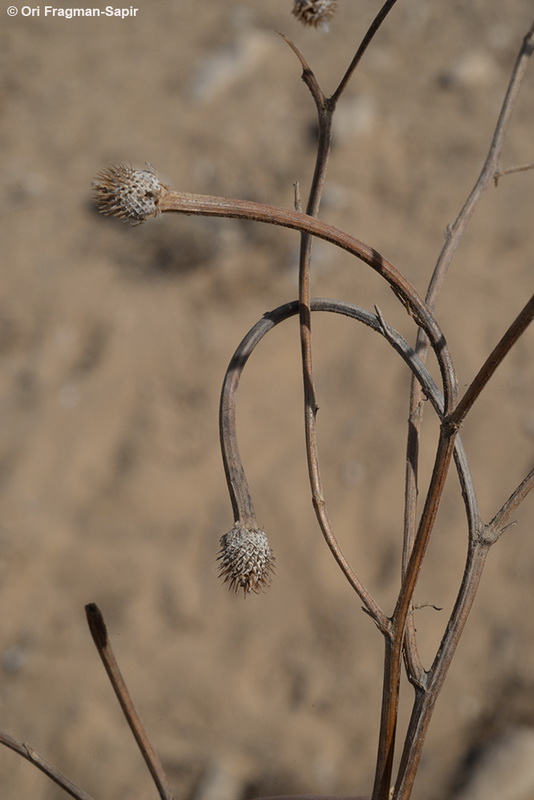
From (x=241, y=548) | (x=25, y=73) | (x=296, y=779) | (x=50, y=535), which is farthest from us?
(x=25, y=73)

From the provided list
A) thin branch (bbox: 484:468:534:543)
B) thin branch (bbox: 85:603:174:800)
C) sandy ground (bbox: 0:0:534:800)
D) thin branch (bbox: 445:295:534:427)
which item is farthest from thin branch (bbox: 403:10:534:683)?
sandy ground (bbox: 0:0:534:800)

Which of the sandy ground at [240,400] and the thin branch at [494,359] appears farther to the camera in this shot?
the sandy ground at [240,400]

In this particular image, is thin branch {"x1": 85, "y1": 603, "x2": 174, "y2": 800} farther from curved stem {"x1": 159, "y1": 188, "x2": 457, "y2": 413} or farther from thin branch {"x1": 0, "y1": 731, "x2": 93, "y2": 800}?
curved stem {"x1": 159, "y1": 188, "x2": 457, "y2": 413}

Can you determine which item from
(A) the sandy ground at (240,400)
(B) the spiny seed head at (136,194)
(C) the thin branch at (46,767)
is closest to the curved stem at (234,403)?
(B) the spiny seed head at (136,194)

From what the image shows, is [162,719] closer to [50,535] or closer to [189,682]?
[189,682]

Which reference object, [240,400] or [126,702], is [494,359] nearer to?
[126,702]

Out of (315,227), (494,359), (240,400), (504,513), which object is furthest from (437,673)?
(240,400)

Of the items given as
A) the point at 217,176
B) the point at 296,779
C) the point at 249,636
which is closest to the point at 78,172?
the point at 217,176

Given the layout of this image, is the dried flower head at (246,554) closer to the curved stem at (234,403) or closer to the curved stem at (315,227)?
the curved stem at (234,403)
